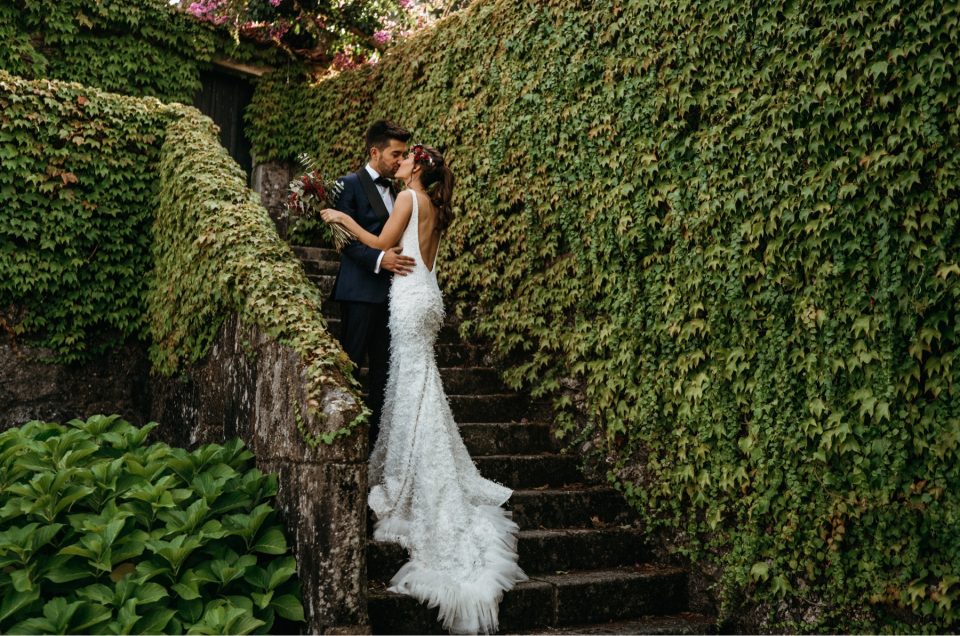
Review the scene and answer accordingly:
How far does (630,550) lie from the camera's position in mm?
4914

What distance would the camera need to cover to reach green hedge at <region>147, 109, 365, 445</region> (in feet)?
13.6

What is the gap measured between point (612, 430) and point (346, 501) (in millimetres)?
2385

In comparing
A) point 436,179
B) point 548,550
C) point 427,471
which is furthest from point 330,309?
point 548,550

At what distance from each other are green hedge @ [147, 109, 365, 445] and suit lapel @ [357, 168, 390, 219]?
2.20 ft

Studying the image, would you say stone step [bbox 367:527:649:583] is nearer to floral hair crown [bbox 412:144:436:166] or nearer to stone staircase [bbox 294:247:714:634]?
stone staircase [bbox 294:247:714:634]

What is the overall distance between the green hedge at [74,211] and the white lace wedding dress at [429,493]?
12.8 ft

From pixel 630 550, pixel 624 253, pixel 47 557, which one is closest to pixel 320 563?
pixel 47 557

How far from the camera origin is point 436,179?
189 inches

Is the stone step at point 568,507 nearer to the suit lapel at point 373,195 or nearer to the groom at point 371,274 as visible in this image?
the groom at point 371,274

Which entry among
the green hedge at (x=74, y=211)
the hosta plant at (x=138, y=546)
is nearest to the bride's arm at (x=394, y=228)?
the hosta plant at (x=138, y=546)

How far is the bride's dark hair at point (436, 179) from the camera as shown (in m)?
4.73

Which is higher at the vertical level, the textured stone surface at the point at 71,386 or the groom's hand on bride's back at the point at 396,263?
the groom's hand on bride's back at the point at 396,263

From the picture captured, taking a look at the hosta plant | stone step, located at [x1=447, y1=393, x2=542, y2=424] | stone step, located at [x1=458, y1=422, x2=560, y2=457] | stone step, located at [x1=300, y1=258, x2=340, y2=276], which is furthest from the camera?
stone step, located at [x1=300, y1=258, x2=340, y2=276]

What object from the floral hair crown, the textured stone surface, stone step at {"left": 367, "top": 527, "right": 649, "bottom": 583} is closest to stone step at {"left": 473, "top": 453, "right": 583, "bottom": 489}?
stone step at {"left": 367, "top": 527, "right": 649, "bottom": 583}
